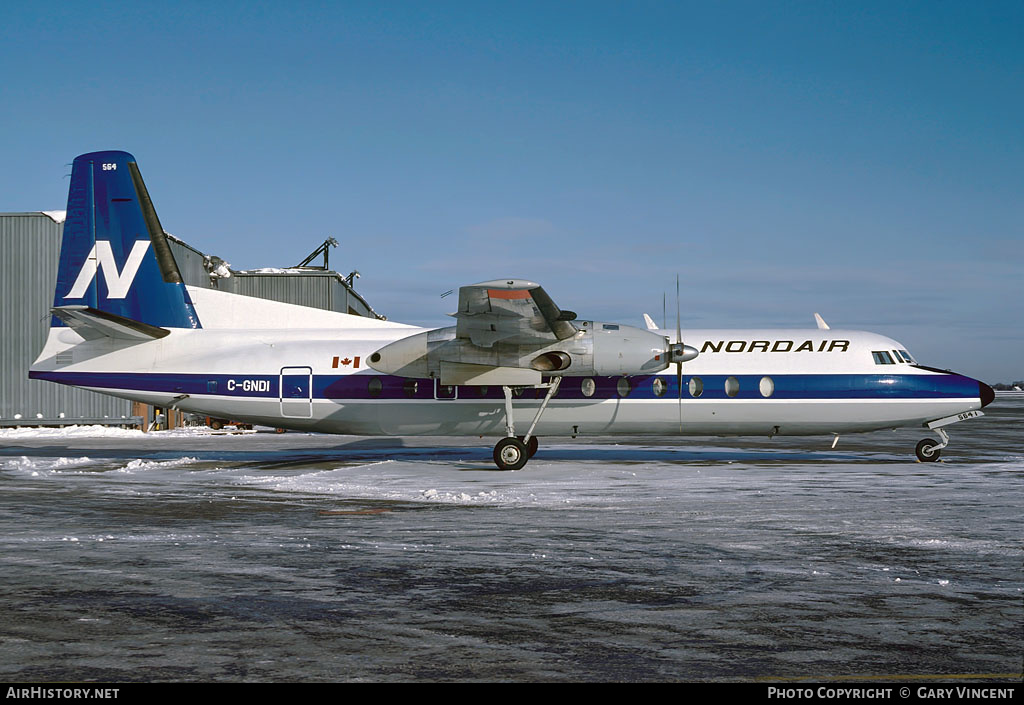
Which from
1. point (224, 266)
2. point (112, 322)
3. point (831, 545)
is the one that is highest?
point (224, 266)

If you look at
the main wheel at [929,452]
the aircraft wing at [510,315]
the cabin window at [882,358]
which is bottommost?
the main wheel at [929,452]

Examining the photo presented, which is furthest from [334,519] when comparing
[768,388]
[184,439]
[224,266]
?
[224,266]

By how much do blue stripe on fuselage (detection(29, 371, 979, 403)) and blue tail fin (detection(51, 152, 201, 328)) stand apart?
4.59 feet

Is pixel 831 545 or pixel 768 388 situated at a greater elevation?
pixel 768 388

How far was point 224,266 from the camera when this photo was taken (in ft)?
135

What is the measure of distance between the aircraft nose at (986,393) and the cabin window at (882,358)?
2.09 metres

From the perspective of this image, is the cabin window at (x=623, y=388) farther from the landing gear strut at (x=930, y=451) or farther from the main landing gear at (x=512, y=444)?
the landing gear strut at (x=930, y=451)

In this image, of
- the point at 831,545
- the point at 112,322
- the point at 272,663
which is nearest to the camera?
the point at 272,663

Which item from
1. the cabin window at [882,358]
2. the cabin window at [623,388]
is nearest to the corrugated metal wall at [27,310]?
the cabin window at [623,388]

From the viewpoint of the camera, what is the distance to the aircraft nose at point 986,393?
19091 millimetres

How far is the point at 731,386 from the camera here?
1891 centimetres

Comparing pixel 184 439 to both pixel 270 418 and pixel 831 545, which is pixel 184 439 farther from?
pixel 831 545

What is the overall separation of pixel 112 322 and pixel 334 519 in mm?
9446

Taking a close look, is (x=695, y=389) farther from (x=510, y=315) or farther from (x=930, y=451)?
(x=930, y=451)
